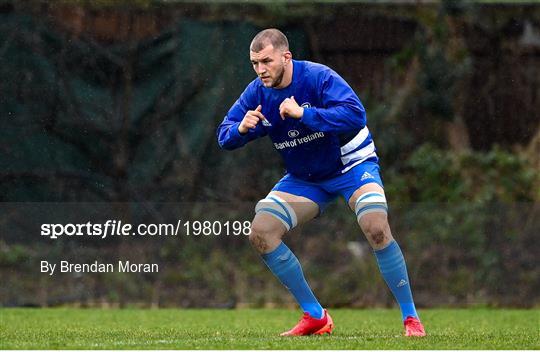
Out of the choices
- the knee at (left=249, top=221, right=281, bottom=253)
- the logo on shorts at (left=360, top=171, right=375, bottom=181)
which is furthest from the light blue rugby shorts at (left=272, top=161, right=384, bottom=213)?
the knee at (left=249, top=221, right=281, bottom=253)

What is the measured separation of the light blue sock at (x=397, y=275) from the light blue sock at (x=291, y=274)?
0.49 meters

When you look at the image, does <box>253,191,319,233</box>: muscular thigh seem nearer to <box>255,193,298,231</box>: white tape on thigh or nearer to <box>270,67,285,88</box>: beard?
<box>255,193,298,231</box>: white tape on thigh

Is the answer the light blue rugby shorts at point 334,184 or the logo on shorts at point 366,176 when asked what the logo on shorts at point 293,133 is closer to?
the light blue rugby shorts at point 334,184

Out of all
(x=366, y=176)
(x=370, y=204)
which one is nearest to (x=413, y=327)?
(x=370, y=204)

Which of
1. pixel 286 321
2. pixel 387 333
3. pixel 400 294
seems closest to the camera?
pixel 400 294

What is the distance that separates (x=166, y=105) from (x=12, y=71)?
1.27 metres

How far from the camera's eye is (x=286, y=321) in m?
9.07

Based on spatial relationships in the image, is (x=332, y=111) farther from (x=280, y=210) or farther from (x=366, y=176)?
(x=280, y=210)

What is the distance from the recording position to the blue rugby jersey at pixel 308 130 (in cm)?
682

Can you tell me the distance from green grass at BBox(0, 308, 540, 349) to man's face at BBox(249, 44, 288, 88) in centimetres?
137

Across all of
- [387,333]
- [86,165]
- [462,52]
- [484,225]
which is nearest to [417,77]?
[462,52]

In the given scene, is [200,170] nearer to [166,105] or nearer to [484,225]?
[166,105]

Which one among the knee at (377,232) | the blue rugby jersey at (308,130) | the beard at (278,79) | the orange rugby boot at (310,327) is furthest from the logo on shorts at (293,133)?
the orange rugby boot at (310,327)
